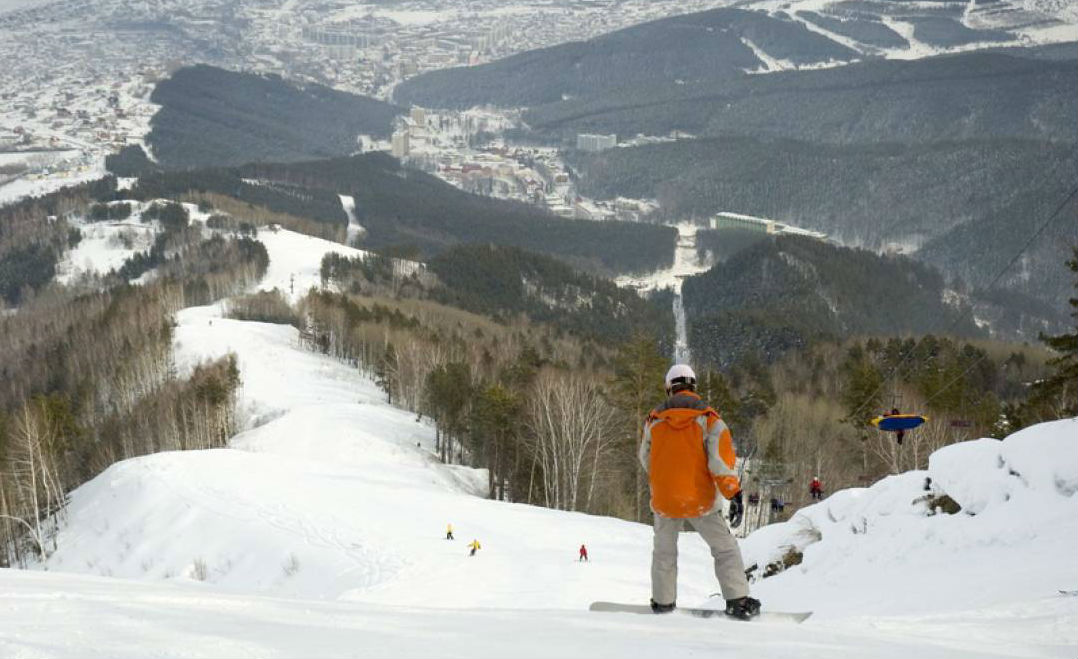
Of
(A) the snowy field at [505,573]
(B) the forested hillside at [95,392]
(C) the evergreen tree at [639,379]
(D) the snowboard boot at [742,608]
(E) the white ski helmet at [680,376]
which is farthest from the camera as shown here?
(B) the forested hillside at [95,392]

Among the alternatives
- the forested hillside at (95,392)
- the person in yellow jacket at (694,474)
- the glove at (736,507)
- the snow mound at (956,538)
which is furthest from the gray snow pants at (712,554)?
the forested hillside at (95,392)

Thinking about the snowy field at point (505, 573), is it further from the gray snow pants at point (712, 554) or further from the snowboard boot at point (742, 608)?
the snowboard boot at point (742, 608)

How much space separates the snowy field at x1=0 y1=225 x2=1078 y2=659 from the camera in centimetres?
856

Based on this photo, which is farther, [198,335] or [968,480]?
[198,335]

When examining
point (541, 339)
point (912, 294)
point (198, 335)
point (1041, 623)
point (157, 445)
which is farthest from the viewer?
point (912, 294)

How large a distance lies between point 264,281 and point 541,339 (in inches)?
1688

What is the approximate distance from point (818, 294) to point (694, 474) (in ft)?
561

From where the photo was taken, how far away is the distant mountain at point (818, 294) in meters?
155

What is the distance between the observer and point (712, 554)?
33.7 feet

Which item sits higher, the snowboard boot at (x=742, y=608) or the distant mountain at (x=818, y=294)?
the distant mountain at (x=818, y=294)

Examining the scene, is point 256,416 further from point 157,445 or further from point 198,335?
point 198,335

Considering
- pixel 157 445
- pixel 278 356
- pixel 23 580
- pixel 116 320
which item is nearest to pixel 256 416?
pixel 157 445

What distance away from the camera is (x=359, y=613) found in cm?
1061

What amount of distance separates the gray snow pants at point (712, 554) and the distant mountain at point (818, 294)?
422 feet
